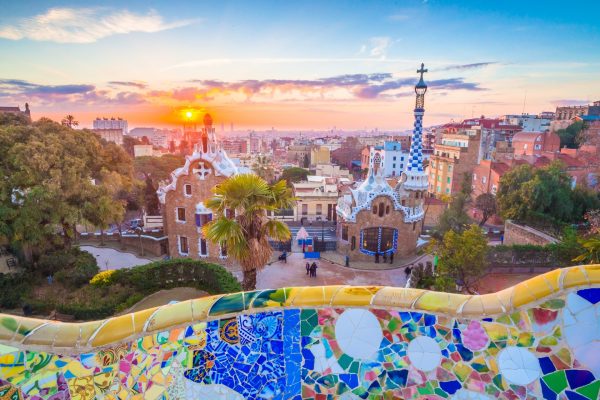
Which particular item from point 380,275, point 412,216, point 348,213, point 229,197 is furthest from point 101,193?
point 412,216

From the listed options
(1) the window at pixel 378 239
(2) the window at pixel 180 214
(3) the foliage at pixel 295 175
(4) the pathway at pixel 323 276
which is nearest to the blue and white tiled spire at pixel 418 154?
(1) the window at pixel 378 239

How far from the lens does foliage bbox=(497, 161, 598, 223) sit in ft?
79.2

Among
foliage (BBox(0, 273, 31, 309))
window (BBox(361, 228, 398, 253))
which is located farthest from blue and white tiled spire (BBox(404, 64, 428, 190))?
foliage (BBox(0, 273, 31, 309))

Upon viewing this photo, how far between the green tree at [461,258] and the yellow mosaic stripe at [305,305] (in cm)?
1047

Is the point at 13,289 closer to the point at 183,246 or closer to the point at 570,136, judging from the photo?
the point at 183,246

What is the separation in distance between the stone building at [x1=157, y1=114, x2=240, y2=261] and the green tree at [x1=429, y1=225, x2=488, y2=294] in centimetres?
1226

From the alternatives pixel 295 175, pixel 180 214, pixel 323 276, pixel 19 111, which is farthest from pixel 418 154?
pixel 19 111

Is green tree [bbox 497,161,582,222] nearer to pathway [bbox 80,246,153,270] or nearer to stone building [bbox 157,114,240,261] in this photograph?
stone building [bbox 157,114,240,261]

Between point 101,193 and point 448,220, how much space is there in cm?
1956

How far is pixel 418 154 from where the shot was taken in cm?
2552

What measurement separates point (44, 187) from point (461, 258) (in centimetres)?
1748

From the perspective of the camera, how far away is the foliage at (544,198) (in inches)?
950

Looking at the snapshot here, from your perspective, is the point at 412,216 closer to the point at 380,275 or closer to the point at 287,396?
the point at 380,275

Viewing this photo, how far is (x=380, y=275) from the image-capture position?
20656 millimetres
